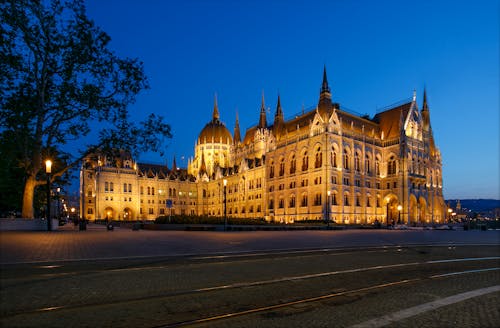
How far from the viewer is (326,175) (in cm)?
6931

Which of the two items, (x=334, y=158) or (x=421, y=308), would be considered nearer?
(x=421, y=308)

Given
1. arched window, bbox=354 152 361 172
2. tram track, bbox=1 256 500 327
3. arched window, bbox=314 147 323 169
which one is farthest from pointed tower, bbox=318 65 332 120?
tram track, bbox=1 256 500 327

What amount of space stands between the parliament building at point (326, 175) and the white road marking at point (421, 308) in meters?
50.0

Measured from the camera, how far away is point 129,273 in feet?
32.9

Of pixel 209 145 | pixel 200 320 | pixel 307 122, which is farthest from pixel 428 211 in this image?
pixel 200 320

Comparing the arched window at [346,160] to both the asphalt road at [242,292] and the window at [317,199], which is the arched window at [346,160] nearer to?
the window at [317,199]

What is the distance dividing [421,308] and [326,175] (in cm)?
6400

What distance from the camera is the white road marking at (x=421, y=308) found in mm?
5492

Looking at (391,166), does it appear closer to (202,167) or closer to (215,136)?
(202,167)

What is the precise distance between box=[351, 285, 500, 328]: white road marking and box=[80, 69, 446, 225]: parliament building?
50.0 m

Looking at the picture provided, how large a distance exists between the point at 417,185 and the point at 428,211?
698cm

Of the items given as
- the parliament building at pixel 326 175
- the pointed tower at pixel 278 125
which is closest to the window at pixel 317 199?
the parliament building at pixel 326 175

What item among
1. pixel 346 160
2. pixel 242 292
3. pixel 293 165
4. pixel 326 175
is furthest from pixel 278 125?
pixel 242 292

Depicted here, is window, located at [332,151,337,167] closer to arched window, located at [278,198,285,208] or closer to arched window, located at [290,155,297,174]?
arched window, located at [290,155,297,174]
